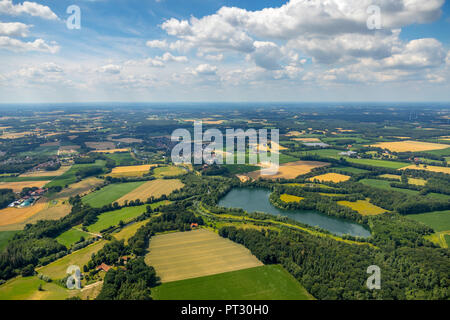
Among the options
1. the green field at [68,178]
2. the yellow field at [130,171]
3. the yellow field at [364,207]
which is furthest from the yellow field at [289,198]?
the green field at [68,178]

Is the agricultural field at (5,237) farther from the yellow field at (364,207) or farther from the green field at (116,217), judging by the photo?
the yellow field at (364,207)

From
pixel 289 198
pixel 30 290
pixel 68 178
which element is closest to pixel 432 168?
pixel 289 198

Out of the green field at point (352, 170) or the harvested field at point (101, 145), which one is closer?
the green field at point (352, 170)

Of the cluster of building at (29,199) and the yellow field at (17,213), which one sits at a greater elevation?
the cluster of building at (29,199)

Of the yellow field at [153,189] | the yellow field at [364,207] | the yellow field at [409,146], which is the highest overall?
the yellow field at [409,146]

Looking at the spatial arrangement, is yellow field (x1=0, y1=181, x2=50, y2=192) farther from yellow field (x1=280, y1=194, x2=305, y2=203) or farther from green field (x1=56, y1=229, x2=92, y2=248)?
yellow field (x1=280, y1=194, x2=305, y2=203)
